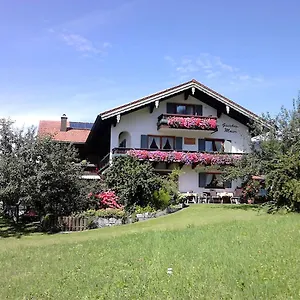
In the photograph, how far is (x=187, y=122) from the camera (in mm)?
32344

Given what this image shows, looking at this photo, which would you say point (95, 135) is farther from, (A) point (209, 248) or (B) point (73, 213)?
(A) point (209, 248)

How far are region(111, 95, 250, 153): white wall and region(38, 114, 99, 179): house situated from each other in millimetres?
5207

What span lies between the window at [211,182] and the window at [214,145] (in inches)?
80.8

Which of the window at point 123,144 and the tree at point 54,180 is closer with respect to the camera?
the tree at point 54,180

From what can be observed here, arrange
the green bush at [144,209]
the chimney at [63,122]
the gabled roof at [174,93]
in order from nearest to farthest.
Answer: the green bush at [144,209]
the gabled roof at [174,93]
the chimney at [63,122]

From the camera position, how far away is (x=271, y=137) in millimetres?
22359

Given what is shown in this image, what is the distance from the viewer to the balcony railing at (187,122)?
31984 mm

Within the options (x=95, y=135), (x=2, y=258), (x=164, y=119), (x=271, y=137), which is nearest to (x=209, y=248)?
(x=2, y=258)

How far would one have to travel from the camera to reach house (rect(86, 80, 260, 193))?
31.5 m

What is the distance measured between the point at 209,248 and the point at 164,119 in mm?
21883

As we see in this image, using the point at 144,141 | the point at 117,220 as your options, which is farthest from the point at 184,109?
the point at 117,220

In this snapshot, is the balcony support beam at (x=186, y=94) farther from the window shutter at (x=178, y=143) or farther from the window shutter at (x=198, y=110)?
the window shutter at (x=178, y=143)

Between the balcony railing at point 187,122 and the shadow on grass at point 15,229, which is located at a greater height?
the balcony railing at point 187,122

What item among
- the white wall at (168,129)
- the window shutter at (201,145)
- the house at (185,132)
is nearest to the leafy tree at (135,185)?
the house at (185,132)
